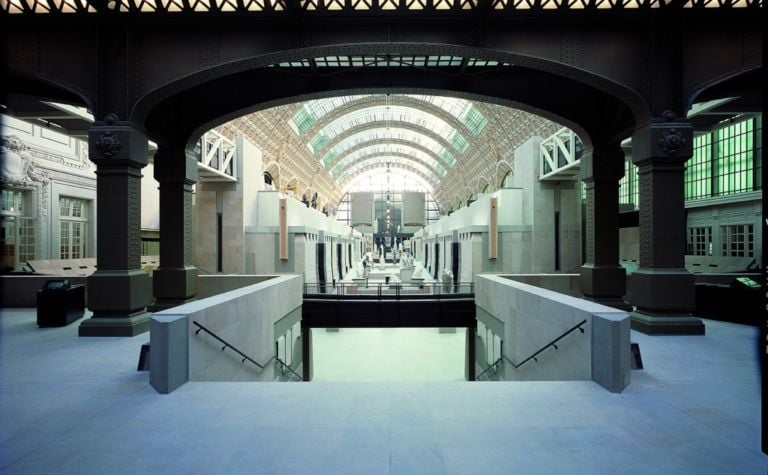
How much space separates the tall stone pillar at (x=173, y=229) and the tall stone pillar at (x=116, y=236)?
6.33ft

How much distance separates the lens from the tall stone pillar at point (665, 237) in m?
9.25

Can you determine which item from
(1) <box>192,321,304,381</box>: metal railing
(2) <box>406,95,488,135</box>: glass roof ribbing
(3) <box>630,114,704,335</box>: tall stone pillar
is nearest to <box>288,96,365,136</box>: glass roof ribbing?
(2) <box>406,95,488,135</box>: glass roof ribbing

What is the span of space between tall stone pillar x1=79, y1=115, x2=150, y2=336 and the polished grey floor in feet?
7.30

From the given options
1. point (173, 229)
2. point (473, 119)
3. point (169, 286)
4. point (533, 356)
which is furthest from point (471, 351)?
point (473, 119)

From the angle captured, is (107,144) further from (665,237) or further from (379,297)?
(665,237)

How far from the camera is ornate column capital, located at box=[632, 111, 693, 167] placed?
921 centimetres

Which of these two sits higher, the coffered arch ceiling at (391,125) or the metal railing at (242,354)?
the coffered arch ceiling at (391,125)

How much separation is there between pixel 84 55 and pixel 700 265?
28.1m

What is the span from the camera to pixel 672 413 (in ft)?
17.6

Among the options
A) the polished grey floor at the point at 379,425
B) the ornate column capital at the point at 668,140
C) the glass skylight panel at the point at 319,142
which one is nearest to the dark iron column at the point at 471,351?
the ornate column capital at the point at 668,140

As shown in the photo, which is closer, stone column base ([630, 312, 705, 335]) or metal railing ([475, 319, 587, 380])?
metal railing ([475, 319, 587, 380])

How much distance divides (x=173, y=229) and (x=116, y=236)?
8.00 ft

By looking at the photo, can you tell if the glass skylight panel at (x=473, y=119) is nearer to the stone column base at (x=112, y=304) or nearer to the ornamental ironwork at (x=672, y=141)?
the ornamental ironwork at (x=672, y=141)

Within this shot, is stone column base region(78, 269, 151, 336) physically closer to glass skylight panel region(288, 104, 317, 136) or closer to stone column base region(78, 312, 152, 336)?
stone column base region(78, 312, 152, 336)
